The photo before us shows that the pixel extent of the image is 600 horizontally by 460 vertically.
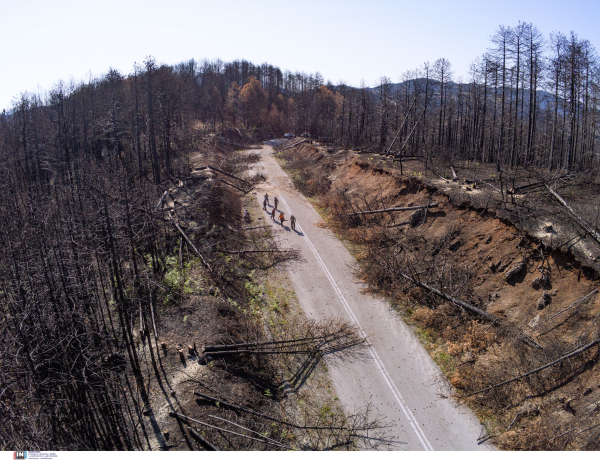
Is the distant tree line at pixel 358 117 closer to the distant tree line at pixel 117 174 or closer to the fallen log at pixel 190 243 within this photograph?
the distant tree line at pixel 117 174

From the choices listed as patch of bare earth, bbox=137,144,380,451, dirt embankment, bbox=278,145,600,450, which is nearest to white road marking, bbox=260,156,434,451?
patch of bare earth, bbox=137,144,380,451

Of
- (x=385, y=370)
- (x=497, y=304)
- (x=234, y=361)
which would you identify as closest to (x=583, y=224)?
(x=497, y=304)

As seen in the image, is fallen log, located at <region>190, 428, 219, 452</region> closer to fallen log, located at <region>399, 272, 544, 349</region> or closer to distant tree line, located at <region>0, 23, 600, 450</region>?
distant tree line, located at <region>0, 23, 600, 450</region>

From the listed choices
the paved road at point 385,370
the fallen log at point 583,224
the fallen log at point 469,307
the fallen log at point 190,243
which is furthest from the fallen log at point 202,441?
the fallen log at point 583,224

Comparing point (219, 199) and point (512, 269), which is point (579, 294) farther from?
point (219, 199)

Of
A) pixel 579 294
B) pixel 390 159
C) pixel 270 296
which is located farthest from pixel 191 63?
pixel 579 294
